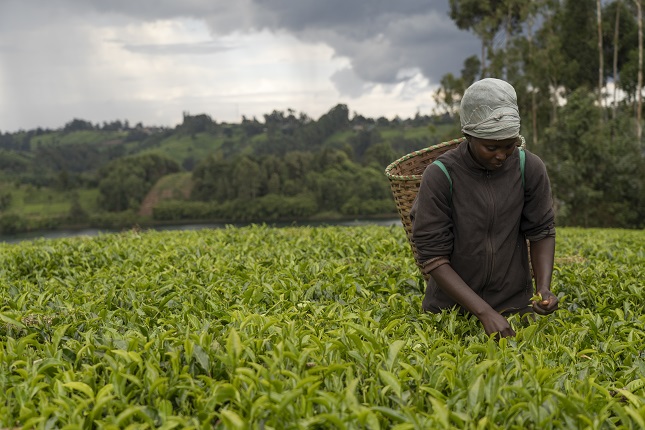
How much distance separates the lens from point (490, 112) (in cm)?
342

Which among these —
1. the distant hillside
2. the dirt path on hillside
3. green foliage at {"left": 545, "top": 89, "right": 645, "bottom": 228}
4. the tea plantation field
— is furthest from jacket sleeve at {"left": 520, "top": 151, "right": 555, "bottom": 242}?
the dirt path on hillside

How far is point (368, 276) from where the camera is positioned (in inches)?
222

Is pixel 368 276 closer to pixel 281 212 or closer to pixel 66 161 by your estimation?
pixel 281 212

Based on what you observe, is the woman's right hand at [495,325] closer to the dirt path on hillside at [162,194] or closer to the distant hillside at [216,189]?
the distant hillside at [216,189]

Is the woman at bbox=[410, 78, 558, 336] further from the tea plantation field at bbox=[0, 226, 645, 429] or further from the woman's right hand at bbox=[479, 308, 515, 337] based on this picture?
the tea plantation field at bbox=[0, 226, 645, 429]

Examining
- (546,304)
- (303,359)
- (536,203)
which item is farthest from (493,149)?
(303,359)

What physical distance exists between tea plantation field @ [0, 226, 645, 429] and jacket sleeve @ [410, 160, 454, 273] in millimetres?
431

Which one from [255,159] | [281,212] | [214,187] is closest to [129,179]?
[214,187]

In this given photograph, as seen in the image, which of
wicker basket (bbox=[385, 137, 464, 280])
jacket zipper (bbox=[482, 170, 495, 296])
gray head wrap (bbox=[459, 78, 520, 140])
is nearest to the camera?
gray head wrap (bbox=[459, 78, 520, 140])

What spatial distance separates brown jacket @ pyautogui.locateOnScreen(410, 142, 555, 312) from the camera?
12.3ft

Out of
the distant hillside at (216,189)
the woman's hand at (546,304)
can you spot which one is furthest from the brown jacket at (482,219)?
the distant hillside at (216,189)

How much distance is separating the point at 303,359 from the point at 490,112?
172cm

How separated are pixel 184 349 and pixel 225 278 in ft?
8.28

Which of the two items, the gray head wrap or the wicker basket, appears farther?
the wicker basket
